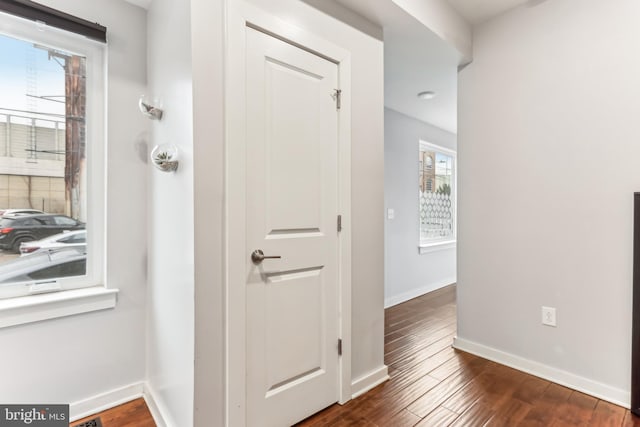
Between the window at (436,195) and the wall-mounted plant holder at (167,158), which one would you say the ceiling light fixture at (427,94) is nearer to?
the window at (436,195)

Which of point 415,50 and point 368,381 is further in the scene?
point 415,50

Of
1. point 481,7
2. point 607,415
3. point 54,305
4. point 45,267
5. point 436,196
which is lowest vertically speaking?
point 607,415

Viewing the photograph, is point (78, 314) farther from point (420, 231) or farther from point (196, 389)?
point (420, 231)

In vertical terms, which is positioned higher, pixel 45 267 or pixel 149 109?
pixel 149 109

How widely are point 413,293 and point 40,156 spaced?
3964mm

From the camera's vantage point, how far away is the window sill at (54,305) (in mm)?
1557

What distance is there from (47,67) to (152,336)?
5.38ft

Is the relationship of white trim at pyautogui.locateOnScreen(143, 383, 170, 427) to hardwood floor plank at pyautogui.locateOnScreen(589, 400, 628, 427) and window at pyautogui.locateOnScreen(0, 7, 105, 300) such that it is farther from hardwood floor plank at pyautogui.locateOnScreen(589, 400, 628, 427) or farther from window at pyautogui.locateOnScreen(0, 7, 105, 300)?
hardwood floor plank at pyautogui.locateOnScreen(589, 400, 628, 427)

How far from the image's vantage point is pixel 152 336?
1869 millimetres

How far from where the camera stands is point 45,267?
1745 millimetres

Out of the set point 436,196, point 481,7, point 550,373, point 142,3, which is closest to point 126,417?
point 142,3

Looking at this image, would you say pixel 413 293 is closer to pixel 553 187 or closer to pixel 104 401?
pixel 553 187

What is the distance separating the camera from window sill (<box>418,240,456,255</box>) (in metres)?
4.35

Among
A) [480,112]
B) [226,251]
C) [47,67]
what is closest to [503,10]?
[480,112]
